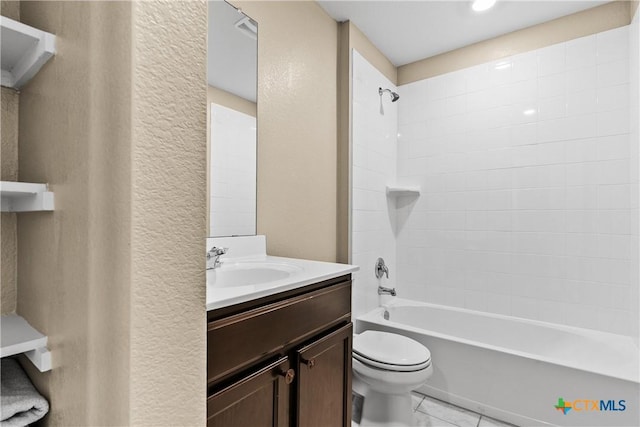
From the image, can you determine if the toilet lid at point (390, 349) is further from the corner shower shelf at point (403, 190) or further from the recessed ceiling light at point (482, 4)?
the recessed ceiling light at point (482, 4)

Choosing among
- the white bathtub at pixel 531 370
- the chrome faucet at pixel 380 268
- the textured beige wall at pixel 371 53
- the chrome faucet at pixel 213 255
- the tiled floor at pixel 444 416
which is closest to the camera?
the chrome faucet at pixel 213 255

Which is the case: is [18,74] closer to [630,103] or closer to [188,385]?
[188,385]

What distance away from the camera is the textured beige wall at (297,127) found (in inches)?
67.3

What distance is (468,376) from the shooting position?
6.42 ft

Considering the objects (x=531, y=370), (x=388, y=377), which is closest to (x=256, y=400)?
(x=388, y=377)

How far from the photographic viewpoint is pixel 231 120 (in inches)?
61.1

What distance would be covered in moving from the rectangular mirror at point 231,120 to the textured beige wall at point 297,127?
0.20 feet

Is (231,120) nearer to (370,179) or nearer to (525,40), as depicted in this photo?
(370,179)

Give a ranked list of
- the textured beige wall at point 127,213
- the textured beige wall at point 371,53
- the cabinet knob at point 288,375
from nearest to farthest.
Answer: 1. the textured beige wall at point 127,213
2. the cabinet knob at point 288,375
3. the textured beige wall at point 371,53

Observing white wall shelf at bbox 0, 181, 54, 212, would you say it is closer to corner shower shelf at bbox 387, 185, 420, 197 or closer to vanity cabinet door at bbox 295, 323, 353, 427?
vanity cabinet door at bbox 295, 323, 353, 427

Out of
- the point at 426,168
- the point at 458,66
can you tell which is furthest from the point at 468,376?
the point at 458,66

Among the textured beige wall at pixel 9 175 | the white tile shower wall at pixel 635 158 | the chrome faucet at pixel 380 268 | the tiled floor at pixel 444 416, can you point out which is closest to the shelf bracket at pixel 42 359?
the textured beige wall at pixel 9 175

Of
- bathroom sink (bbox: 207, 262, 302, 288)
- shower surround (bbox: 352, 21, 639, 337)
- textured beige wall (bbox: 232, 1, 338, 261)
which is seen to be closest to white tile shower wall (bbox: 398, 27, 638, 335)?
shower surround (bbox: 352, 21, 639, 337)

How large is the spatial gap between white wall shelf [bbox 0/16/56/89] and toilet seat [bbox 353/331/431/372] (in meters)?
1.71
